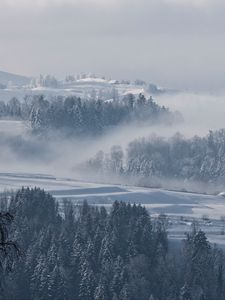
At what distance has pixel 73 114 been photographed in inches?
6801

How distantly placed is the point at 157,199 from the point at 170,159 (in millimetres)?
64987

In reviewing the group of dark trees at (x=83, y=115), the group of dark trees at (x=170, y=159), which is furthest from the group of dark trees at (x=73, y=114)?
the group of dark trees at (x=170, y=159)

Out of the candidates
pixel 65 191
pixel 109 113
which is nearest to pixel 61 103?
pixel 109 113

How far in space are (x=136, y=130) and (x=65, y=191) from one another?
260 feet

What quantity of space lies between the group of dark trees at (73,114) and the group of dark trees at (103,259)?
91270 millimetres

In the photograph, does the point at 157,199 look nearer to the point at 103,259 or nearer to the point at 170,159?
the point at 103,259

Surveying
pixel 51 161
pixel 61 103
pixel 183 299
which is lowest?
pixel 183 299

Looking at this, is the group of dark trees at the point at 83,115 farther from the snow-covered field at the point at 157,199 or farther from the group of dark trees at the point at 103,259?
the group of dark trees at the point at 103,259

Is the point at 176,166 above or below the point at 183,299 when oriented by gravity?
above

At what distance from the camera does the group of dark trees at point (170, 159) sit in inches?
6366

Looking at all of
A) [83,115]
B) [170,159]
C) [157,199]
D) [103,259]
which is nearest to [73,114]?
[83,115]

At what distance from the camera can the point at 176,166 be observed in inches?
6683

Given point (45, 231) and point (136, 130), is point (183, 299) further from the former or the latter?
point (136, 130)

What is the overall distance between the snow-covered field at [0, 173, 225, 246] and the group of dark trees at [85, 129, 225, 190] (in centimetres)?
3283
